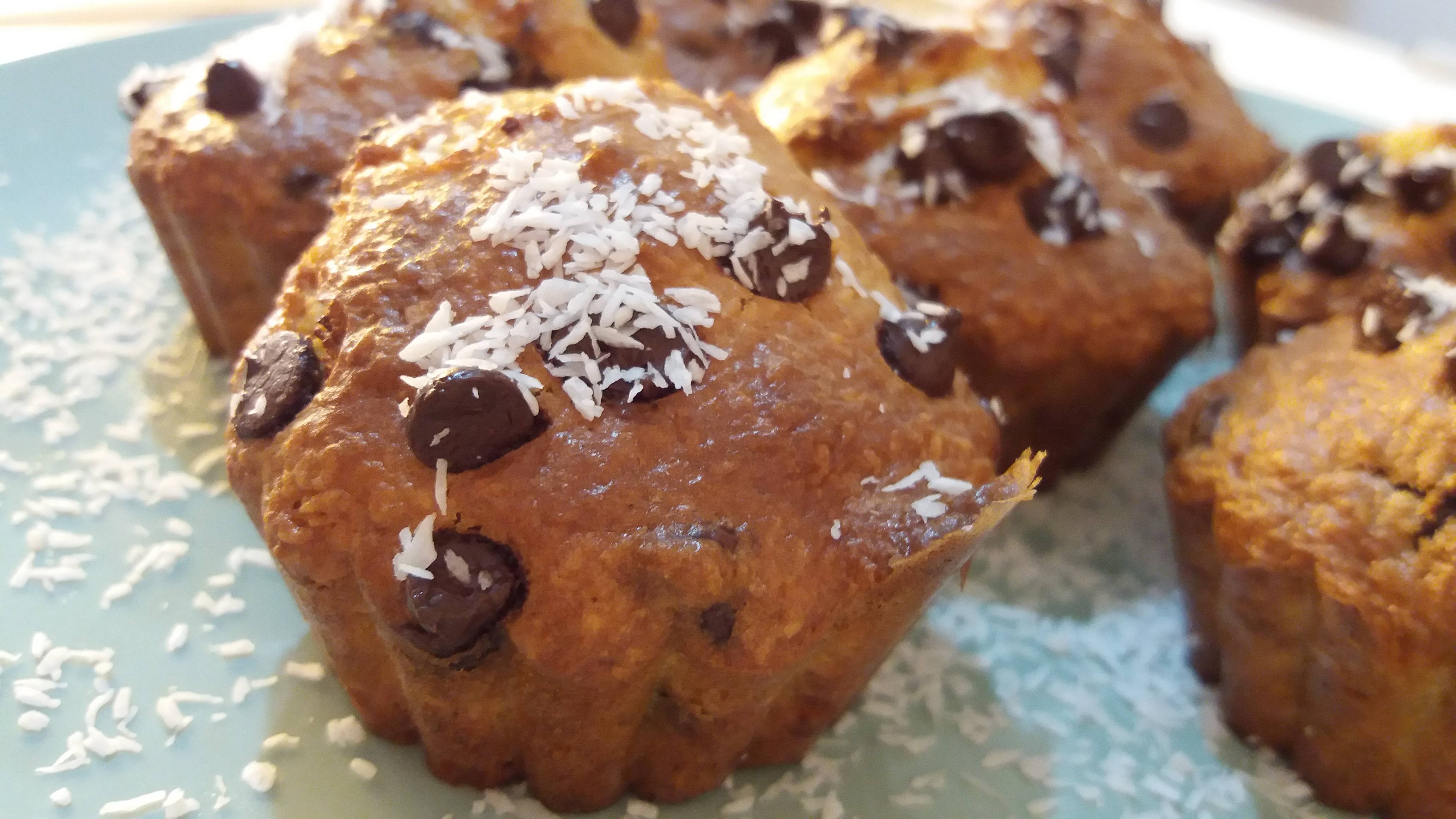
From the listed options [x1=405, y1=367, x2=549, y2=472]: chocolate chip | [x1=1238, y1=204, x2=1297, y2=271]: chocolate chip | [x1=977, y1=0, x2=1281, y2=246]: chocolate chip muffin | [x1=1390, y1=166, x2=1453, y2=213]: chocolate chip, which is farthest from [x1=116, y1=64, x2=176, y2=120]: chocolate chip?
[x1=1390, y1=166, x2=1453, y2=213]: chocolate chip

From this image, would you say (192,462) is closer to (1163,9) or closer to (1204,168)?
(1204,168)

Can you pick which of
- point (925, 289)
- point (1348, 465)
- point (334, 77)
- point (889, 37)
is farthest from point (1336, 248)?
point (334, 77)

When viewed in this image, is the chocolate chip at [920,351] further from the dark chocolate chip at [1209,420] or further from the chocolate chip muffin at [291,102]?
the chocolate chip muffin at [291,102]

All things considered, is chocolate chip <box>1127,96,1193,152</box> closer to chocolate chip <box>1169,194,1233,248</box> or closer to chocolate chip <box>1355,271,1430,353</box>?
chocolate chip <box>1169,194,1233,248</box>

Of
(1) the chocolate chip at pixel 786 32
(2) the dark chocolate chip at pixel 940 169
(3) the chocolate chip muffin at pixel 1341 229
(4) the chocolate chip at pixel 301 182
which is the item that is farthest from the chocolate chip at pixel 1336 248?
(4) the chocolate chip at pixel 301 182

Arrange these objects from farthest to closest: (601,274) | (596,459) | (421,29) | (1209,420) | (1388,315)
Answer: (421,29), (1209,420), (1388,315), (601,274), (596,459)

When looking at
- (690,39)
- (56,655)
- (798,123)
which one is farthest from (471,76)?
(56,655)

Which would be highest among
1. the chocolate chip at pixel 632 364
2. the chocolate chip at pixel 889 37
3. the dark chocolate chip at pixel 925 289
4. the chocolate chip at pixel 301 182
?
the chocolate chip at pixel 889 37

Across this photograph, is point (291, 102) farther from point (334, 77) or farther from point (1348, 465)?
point (1348, 465)
